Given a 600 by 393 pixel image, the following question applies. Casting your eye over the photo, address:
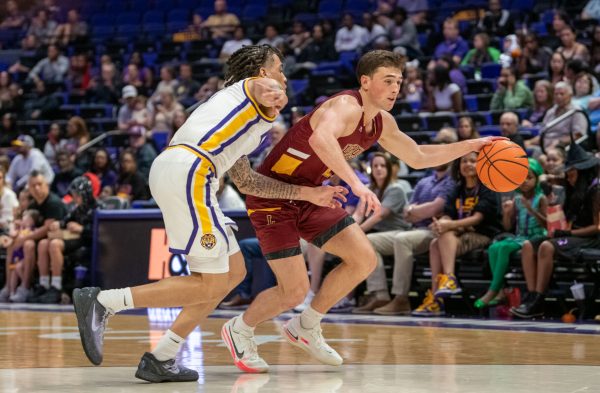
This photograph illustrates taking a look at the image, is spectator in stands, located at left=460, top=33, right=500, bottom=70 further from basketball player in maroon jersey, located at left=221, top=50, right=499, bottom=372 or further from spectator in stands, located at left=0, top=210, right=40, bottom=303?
basketball player in maroon jersey, located at left=221, top=50, right=499, bottom=372

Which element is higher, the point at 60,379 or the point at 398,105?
the point at 398,105

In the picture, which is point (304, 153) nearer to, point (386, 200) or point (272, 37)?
point (386, 200)

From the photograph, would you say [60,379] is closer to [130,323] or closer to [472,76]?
[130,323]

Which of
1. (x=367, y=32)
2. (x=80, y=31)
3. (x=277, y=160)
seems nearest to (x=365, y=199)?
(x=277, y=160)

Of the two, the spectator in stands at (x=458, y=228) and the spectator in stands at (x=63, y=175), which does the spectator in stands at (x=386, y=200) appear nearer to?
the spectator in stands at (x=458, y=228)

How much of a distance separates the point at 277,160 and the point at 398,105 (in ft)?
25.7

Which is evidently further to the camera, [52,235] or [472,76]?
[472,76]

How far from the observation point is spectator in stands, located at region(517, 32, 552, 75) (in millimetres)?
12375

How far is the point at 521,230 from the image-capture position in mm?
8609

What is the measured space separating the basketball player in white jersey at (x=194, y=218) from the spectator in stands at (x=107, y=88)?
12.9 metres

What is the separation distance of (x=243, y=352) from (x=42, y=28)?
17.1 meters

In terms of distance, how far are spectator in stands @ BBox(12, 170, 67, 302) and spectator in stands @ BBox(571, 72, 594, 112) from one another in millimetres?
5503

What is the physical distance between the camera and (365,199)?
14.7 feet

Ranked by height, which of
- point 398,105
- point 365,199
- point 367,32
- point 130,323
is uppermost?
point 367,32
